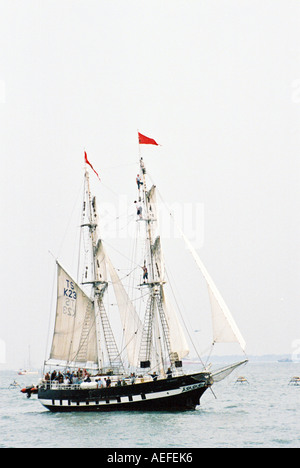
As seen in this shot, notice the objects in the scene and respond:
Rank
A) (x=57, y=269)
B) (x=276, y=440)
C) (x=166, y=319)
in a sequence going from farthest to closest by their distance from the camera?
(x=57, y=269) → (x=166, y=319) → (x=276, y=440)

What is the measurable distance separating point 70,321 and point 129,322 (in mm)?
Answer: 6212

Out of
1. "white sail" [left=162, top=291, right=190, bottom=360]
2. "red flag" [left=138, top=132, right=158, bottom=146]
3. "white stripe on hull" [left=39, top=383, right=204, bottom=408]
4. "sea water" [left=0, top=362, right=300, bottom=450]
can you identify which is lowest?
"sea water" [left=0, top=362, right=300, bottom=450]

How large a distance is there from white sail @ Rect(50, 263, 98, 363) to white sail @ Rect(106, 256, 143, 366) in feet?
11.2

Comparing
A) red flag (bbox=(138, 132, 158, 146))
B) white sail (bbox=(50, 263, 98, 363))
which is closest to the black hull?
white sail (bbox=(50, 263, 98, 363))

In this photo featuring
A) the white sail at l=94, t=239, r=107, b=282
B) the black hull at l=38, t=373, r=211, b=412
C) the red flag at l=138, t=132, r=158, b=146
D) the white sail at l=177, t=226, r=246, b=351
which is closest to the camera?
the white sail at l=177, t=226, r=246, b=351

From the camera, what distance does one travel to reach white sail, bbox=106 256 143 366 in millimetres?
55688

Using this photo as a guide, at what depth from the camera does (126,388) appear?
49094 millimetres

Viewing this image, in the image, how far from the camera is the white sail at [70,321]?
59000 millimetres

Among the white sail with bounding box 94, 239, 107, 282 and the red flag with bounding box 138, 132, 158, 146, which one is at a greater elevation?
the red flag with bounding box 138, 132, 158, 146

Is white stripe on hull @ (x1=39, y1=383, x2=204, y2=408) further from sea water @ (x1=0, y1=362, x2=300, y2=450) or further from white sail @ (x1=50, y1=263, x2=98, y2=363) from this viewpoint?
white sail @ (x1=50, y1=263, x2=98, y2=363)

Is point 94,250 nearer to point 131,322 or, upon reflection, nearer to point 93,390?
point 131,322

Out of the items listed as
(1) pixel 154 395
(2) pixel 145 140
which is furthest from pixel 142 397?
(2) pixel 145 140
